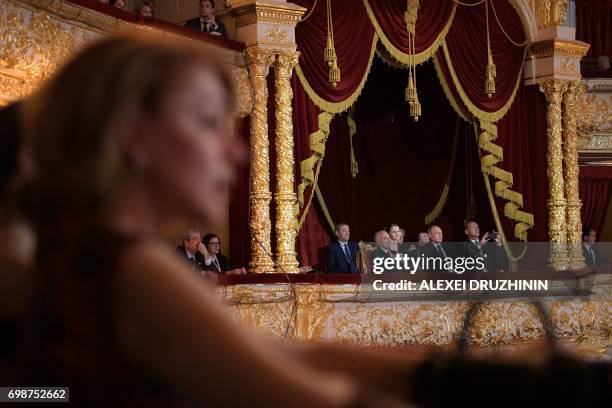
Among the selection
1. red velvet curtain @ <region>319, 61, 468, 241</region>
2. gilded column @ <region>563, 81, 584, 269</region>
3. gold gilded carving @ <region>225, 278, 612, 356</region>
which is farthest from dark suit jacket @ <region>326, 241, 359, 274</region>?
gilded column @ <region>563, 81, 584, 269</region>

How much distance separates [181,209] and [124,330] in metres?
0.14

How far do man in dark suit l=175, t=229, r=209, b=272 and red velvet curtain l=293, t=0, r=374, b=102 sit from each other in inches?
98.4

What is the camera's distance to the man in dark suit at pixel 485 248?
33.1 ft

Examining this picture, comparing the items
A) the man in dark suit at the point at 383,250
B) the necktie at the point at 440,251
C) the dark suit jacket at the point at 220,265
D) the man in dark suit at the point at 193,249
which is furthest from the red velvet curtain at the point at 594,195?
the man in dark suit at the point at 193,249

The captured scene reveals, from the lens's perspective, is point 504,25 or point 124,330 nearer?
point 124,330

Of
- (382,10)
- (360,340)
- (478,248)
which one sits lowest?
(360,340)

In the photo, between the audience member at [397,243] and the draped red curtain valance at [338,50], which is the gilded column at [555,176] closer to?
the audience member at [397,243]

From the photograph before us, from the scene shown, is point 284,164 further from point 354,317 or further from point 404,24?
point 404,24

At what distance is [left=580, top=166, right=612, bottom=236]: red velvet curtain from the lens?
42.3ft

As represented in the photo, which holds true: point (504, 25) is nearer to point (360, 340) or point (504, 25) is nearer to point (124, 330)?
point (360, 340)

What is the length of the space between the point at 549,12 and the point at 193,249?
243 inches

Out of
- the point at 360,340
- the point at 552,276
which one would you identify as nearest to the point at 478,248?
the point at 552,276

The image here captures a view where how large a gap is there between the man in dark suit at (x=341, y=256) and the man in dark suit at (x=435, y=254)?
0.70 metres

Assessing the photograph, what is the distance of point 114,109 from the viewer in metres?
0.82
